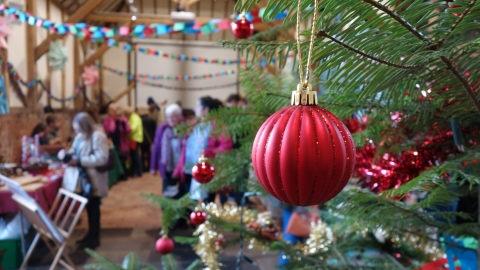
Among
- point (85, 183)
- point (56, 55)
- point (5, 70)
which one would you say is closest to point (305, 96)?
point (85, 183)

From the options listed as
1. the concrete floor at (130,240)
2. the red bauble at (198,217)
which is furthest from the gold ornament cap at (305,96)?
the concrete floor at (130,240)

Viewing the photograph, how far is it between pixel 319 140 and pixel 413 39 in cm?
14

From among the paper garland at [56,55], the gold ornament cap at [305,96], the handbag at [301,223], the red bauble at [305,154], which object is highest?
the paper garland at [56,55]

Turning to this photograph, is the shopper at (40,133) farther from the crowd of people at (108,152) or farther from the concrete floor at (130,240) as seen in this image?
the concrete floor at (130,240)

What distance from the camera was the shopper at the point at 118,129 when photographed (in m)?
6.69

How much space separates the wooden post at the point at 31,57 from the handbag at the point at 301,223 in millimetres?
4505

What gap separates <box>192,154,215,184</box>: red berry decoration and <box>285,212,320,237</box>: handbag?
3.28 ft

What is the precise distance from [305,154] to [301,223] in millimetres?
1632

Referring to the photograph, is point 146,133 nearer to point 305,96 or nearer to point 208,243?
point 208,243

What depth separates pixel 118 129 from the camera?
6766mm

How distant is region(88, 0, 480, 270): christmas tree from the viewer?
42 cm

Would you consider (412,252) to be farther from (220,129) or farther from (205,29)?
(205,29)

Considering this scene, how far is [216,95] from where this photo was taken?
11.7m

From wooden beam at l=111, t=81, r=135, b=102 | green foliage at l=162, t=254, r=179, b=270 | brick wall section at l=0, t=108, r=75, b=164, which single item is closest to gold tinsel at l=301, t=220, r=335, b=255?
green foliage at l=162, t=254, r=179, b=270
